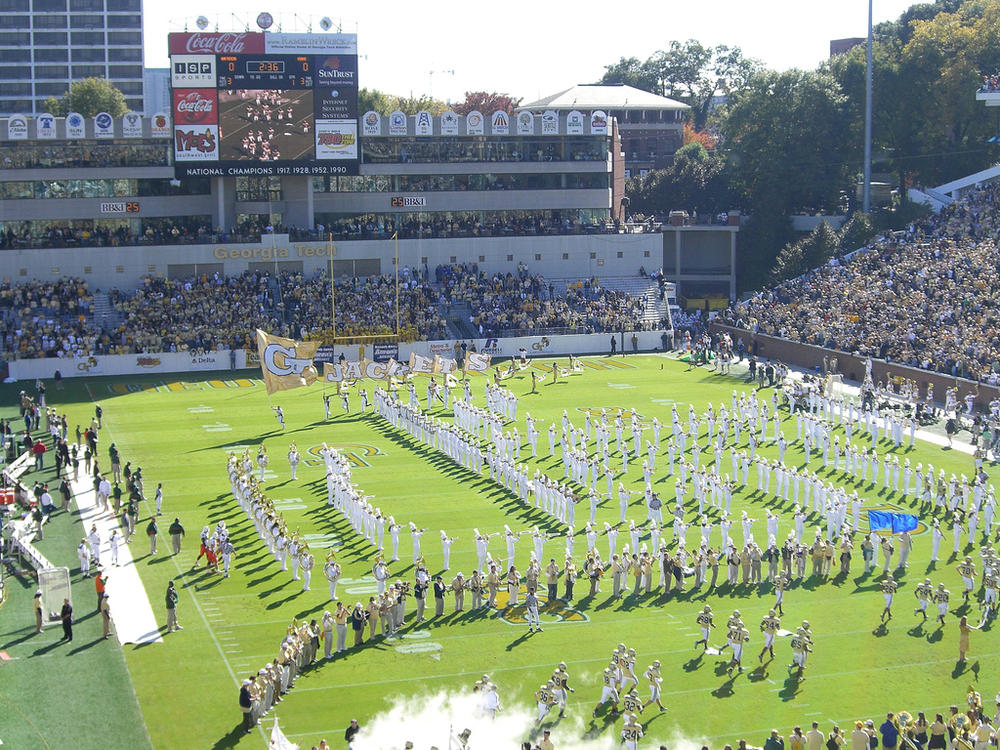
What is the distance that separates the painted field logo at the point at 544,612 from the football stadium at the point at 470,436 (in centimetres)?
12

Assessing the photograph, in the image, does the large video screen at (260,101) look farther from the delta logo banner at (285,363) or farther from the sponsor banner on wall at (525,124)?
the delta logo banner at (285,363)

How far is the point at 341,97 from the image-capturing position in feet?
196

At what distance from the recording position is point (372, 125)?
64750 millimetres

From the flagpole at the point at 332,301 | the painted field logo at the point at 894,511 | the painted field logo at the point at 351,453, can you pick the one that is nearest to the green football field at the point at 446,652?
the painted field logo at the point at 894,511

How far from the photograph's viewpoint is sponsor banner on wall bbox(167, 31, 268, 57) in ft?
190

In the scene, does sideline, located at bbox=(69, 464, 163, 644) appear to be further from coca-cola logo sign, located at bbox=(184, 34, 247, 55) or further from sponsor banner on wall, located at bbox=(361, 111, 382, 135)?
sponsor banner on wall, located at bbox=(361, 111, 382, 135)

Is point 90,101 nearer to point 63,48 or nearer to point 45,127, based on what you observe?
point 63,48

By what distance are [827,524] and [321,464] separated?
14721mm

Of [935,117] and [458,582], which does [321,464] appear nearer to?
[458,582]

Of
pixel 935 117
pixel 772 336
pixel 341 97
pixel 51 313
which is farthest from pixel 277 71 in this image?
pixel 935 117

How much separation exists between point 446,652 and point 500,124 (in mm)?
47911

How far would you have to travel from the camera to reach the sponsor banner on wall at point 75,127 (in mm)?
61459

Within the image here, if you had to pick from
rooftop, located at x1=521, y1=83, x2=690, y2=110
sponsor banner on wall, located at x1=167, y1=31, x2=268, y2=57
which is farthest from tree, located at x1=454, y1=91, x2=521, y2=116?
sponsor banner on wall, located at x1=167, y1=31, x2=268, y2=57

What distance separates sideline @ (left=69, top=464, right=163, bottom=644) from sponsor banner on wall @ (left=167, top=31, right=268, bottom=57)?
101ft
